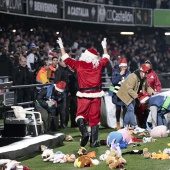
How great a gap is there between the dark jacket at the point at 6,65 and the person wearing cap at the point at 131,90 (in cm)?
527

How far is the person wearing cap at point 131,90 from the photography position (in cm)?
1625

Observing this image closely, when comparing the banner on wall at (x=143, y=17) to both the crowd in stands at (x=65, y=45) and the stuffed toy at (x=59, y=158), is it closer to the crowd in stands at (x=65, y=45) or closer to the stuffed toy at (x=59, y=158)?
the crowd in stands at (x=65, y=45)

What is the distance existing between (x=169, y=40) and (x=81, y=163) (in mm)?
30647

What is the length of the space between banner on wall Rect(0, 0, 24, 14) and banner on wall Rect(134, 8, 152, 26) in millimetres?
12200

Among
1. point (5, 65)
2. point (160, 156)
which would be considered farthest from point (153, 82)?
point (160, 156)

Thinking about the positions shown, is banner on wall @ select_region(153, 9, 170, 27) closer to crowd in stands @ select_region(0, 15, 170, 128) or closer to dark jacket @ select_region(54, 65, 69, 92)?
crowd in stands @ select_region(0, 15, 170, 128)

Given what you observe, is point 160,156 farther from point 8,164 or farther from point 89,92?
point 8,164

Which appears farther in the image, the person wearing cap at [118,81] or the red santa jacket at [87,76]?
the person wearing cap at [118,81]

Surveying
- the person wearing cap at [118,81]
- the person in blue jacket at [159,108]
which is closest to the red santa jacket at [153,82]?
the person wearing cap at [118,81]

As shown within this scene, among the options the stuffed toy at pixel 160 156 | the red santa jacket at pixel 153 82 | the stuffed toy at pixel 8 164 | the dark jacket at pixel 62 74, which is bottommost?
the stuffed toy at pixel 160 156

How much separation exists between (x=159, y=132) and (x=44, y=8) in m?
13.5

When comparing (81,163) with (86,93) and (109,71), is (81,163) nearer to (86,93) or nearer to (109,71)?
(86,93)

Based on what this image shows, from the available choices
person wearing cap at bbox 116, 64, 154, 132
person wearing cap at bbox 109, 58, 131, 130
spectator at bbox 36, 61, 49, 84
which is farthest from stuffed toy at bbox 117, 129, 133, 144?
spectator at bbox 36, 61, 49, 84

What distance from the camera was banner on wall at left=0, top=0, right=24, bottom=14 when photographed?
75.9ft
